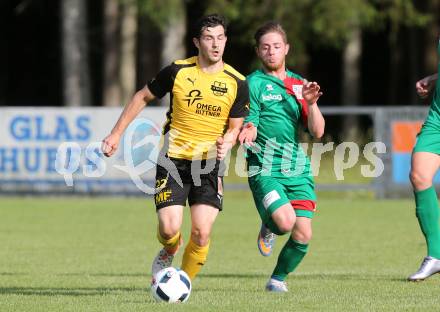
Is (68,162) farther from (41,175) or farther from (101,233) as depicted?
(101,233)

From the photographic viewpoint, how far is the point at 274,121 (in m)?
9.77

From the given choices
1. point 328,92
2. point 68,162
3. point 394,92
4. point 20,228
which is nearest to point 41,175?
point 68,162

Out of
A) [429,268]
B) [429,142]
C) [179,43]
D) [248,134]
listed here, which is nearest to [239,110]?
[248,134]

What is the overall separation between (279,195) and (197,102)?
3.51ft

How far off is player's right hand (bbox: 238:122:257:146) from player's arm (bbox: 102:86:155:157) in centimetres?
77

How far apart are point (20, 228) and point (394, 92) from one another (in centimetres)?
2385

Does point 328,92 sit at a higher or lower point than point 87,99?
lower

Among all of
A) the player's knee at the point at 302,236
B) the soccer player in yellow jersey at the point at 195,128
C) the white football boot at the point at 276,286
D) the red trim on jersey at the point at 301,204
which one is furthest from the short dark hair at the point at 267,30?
the white football boot at the point at 276,286

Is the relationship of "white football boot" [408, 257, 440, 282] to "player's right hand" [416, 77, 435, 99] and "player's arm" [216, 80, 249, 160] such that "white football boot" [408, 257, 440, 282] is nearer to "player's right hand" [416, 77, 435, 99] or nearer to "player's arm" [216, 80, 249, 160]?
"player's right hand" [416, 77, 435, 99]

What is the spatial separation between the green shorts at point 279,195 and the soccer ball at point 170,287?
116cm

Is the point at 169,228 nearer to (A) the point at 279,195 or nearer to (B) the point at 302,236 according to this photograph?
(A) the point at 279,195

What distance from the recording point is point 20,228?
16719 mm

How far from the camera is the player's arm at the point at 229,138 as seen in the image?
887 cm

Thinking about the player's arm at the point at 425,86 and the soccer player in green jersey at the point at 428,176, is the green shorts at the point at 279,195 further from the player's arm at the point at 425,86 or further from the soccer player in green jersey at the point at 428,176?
the player's arm at the point at 425,86
